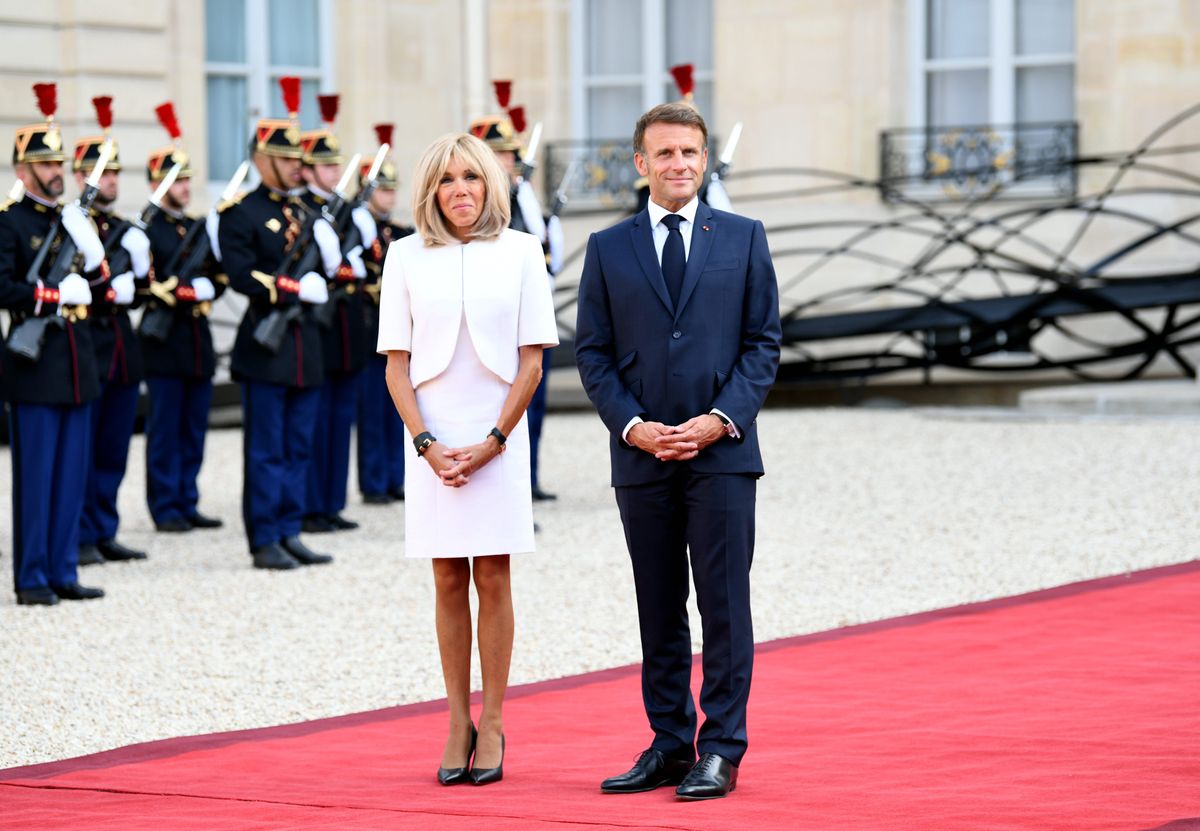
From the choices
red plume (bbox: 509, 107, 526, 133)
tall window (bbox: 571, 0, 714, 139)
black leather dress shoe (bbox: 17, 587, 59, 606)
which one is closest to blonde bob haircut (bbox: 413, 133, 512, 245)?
black leather dress shoe (bbox: 17, 587, 59, 606)

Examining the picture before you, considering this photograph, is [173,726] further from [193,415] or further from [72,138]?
[72,138]

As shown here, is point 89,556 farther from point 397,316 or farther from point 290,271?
point 397,316

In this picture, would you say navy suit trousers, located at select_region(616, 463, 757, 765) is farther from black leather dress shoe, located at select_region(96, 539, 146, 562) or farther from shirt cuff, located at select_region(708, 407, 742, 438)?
black leather dress shoe, located at select_region(96, 539, 146, 562)

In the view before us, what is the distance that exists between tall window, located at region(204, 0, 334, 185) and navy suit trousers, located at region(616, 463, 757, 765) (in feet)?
40.1

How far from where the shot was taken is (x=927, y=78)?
56.1 feet

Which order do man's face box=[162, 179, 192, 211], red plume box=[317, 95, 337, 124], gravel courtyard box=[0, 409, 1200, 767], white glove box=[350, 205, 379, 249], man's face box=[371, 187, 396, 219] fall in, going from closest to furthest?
gravel courtyard box=[0, 409, 1200, 767], red plume box=[317, 95, 337, 124], white glove box=[350, 205, 379, 249], man's face box=[162, 179, 192, 211], man's face box=[371, 187, 396, 219]

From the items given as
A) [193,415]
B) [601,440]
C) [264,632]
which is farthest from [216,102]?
[264,632]

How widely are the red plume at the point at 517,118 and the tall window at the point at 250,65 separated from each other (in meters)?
5.94

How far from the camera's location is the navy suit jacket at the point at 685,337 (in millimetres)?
4582

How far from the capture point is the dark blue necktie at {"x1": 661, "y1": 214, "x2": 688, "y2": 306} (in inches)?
183

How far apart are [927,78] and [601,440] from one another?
5139 mm

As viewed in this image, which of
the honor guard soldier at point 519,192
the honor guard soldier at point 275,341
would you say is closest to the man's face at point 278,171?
the honor guard soldier at point 275,341

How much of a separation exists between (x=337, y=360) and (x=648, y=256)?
5778 mm

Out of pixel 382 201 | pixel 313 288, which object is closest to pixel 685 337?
pixel 313 288
